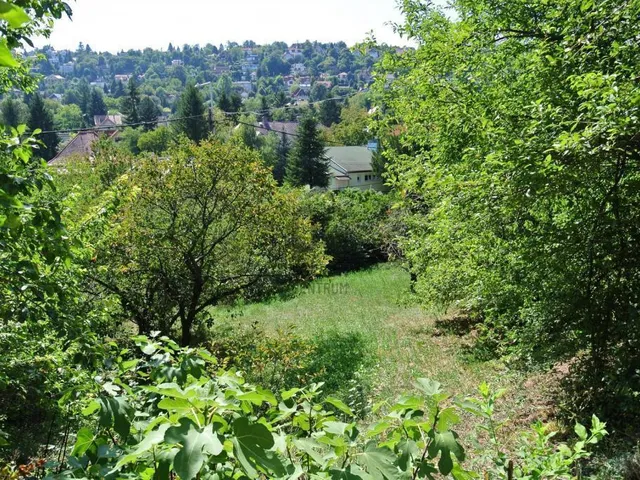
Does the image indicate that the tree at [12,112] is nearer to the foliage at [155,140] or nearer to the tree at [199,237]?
the foliage at [155,140]

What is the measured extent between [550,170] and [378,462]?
3.47 metres

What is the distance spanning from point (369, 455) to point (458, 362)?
7972 millimetres

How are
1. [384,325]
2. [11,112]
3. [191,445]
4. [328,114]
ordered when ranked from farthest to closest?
[328,114] < [11,112] < [384,325] < [191,445]

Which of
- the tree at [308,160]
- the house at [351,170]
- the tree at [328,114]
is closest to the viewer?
the tree at [308,160]

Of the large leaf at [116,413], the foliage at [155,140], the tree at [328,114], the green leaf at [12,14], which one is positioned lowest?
the foliage at [155,140]

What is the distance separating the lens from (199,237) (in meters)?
10.9

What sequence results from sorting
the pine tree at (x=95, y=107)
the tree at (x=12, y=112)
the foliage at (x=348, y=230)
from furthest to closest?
1. the pine tree at (x=95, y=107)
2. the tree at (x=12, y=112)
3. the foliage at (x=348, y=230)

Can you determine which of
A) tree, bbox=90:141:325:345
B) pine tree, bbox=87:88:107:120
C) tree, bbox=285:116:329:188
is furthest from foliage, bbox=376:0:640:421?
pine tree, bbox=87:88:107:120

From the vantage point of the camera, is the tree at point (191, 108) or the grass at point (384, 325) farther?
the tree at point (191, 108)

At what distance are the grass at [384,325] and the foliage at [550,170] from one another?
1.29 meters

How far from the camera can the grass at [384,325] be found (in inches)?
306

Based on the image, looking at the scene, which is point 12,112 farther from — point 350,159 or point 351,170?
point 351,170

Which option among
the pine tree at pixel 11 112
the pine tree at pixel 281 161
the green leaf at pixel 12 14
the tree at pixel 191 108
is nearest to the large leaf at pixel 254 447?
the green leaf at pixel 12 14

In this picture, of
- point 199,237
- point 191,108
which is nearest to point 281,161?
point 191,108
